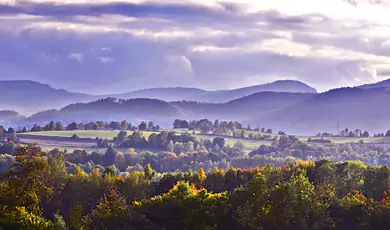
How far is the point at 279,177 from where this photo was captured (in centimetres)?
8969

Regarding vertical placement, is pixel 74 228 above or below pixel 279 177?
below

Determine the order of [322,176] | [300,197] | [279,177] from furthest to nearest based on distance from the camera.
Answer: [322,176] < [279,177] < [300,197]

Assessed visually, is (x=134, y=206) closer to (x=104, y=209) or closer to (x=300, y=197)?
(x=104, y=209)

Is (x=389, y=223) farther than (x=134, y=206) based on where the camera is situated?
No

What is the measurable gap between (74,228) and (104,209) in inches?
152

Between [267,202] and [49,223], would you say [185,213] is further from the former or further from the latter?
[49,223]

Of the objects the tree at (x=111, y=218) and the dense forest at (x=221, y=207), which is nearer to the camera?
the dense forest at (x=221, y=207)

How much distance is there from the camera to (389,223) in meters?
73.8

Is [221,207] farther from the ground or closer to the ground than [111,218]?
farther from the ground

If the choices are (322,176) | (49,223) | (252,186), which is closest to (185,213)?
(252,186)

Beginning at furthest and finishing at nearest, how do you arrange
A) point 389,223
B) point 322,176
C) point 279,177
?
point 322,176 → point 279,177 → point 389,223

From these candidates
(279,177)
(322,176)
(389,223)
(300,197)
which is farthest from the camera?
(322,176)

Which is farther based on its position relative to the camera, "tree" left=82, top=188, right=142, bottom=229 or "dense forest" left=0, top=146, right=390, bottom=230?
"tree" left=82, top=188, right=142, bottom=229

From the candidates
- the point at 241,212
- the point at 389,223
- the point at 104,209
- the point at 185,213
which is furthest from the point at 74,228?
the point at 389,223
